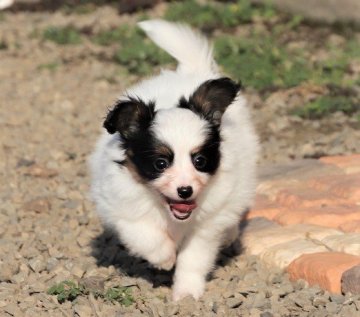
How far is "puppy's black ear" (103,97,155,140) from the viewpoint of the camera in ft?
16.1

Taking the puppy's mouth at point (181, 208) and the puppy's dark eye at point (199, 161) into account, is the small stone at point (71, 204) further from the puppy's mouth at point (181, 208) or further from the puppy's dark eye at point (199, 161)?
the puppy's dark eye at point (199, 161)

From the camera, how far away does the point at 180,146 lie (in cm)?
468

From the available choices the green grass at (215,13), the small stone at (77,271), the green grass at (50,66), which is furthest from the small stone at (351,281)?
the green grass at (215,13)

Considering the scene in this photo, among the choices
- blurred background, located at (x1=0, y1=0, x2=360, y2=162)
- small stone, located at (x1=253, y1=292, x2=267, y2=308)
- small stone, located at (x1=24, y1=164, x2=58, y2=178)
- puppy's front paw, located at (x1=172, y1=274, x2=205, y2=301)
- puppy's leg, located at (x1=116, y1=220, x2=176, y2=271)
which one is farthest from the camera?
blurred background, located at (x1=0, y1=0, x2=360, y2=162)

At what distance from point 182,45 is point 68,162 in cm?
264

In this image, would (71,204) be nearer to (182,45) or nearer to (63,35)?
(182,45)

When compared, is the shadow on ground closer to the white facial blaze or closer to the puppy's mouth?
the puppy's mouth

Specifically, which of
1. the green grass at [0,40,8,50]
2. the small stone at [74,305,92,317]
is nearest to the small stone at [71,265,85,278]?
the small stone at [74,305,92,317]

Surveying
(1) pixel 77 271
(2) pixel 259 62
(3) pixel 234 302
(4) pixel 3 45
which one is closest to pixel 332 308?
(3) pixel 234 302

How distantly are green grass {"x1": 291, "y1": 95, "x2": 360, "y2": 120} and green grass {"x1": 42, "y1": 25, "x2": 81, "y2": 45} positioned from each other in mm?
4641

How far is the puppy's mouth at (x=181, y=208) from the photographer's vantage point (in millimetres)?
4863

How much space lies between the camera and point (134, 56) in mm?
11156

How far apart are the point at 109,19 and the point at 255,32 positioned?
2885 millimetres

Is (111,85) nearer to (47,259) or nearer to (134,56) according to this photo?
(134,56)
